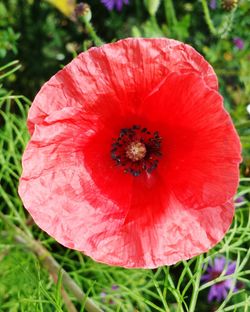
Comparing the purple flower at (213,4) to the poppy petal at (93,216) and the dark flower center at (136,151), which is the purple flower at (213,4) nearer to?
the dark flower center at (136,151)

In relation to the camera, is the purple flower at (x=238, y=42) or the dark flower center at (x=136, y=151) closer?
the dark flower center at (x=136, y=151)

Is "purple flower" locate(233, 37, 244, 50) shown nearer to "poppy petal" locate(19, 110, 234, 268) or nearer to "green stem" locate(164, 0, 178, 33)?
"green stem" locate(164, 0, 178, 33)

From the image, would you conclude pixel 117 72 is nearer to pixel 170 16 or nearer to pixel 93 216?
pixel 93 216

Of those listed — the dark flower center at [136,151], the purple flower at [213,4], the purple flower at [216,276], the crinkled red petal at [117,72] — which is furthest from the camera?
the purple flower at [213,4]

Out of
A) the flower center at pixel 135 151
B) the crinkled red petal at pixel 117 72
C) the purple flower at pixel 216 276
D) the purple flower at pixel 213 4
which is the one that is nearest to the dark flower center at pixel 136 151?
the flower center at pixel 135 151

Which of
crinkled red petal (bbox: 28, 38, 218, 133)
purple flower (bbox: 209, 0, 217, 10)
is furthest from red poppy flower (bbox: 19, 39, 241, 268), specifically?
purple flower (bbox: 209, 0, 217, 10)

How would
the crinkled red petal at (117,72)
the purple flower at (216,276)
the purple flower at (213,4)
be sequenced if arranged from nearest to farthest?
the crinkled red petal at (117,72)
the purple flower at (216,276)
the purple flower at (213,4)
